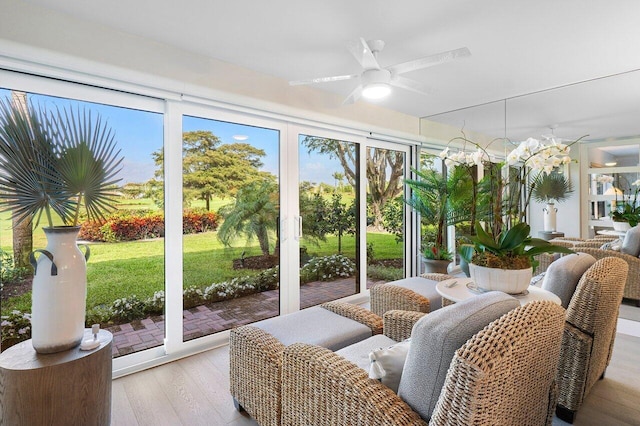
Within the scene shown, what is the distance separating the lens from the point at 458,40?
2424mm

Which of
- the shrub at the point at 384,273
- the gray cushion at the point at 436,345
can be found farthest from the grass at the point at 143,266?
the gray cushion at the point at 436,345

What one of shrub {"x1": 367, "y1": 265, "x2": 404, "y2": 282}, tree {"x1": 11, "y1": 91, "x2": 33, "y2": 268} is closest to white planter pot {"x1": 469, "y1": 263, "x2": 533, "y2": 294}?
shrub {"x1": 367, "y1": 265, "x2": 404, "y2": 282}

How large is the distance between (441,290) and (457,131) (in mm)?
2908

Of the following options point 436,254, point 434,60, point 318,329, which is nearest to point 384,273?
point 436,254

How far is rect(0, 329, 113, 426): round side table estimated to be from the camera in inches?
57.5

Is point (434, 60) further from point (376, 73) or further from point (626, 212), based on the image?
point (626, 212)

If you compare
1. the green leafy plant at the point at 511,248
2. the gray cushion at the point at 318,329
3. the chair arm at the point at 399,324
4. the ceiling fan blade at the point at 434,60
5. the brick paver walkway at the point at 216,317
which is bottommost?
the brick paver walkway at the point at 216,317

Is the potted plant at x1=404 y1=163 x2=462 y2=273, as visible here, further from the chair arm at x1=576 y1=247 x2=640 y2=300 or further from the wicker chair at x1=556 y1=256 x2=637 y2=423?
the wicker chair at x1=556 y1=256 x2=637 y2=423

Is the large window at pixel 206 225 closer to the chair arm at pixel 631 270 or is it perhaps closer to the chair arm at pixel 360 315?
the chair arm at pixel 360 315

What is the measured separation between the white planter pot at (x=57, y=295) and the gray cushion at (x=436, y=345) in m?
1.61

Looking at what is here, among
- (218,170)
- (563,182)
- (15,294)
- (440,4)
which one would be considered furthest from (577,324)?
(15,294)

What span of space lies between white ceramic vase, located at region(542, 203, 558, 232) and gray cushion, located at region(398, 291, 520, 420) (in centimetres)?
244

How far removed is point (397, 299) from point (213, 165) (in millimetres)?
1905

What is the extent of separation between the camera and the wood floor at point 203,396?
188 cm
